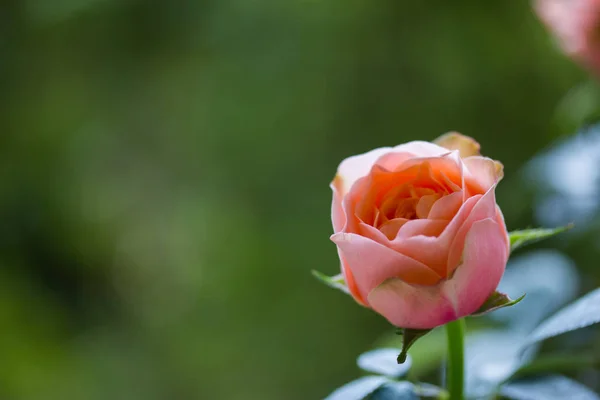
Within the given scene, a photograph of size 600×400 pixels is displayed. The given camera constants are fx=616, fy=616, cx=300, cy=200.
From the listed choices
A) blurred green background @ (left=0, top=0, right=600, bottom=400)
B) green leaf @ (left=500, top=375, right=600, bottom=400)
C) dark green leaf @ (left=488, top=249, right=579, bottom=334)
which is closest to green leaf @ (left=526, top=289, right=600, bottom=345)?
green leaf @ (left=500, top=375, right=600, bottom=400)

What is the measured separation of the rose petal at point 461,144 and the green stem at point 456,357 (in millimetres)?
87

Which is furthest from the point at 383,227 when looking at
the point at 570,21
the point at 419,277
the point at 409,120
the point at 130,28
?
the point at 130,28

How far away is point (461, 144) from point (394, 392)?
0.45 feet

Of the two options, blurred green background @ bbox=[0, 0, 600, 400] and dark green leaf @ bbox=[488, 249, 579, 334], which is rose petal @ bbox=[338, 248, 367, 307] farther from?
blurred green background @ bbox=[0, 0, 600, 400]

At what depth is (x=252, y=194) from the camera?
42.1 inches

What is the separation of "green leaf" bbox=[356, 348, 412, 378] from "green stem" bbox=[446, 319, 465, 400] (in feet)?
0.10

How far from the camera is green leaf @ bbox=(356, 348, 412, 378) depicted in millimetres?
355

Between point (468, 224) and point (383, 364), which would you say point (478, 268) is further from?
point (383, 364)

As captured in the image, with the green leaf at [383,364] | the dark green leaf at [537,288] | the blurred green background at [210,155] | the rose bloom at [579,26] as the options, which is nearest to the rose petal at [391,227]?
the green leaf at [383,364]

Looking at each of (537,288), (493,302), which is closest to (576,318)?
(493,302)

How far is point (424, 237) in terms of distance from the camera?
10.3 inches

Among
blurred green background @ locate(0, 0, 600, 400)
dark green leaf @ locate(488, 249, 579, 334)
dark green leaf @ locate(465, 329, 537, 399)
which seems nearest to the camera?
dark green leaf @ locate(465, 329, 537, 399)

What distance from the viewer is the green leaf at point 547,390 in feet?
1.13

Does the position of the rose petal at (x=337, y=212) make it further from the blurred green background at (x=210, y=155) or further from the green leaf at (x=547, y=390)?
the blurred green background at (x=210, y=155)
